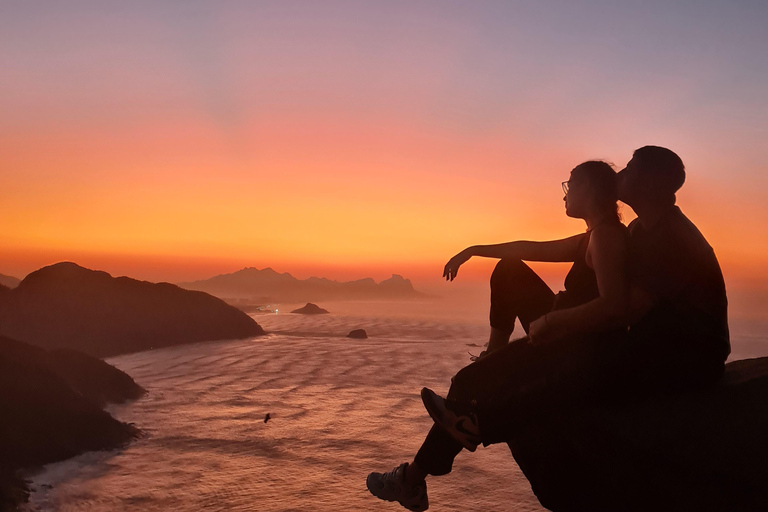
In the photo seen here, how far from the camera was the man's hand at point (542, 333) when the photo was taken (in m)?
2.65

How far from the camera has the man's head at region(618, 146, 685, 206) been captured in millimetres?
2701

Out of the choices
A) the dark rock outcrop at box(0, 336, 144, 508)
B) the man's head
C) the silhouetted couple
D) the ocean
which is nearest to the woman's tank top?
the silhouetted couple

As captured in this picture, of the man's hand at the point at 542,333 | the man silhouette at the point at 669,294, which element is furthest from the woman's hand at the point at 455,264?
the man silhouette at the point at 669,294

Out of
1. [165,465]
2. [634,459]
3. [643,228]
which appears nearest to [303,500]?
[165,465]

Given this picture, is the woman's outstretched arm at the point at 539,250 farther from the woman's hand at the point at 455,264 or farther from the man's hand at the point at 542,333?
the man's hand at the point at 542,333

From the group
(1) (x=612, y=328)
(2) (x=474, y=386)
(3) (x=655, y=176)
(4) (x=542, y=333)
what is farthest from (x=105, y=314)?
(3) (x=655, y=176)

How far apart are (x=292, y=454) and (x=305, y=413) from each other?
1555 millimetres

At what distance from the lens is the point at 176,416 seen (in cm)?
674

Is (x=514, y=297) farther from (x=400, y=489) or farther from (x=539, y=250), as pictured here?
(x=400, y=489)

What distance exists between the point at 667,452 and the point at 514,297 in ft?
3.71

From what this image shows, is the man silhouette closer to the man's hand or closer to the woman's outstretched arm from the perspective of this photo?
the man's hand

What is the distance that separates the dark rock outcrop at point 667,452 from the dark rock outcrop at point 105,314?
501 inches

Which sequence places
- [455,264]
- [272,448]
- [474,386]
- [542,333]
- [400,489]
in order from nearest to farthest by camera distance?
[542,333]
[474,386]
[400,489]
[455,264]
[272,448]

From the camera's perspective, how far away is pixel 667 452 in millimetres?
2635
